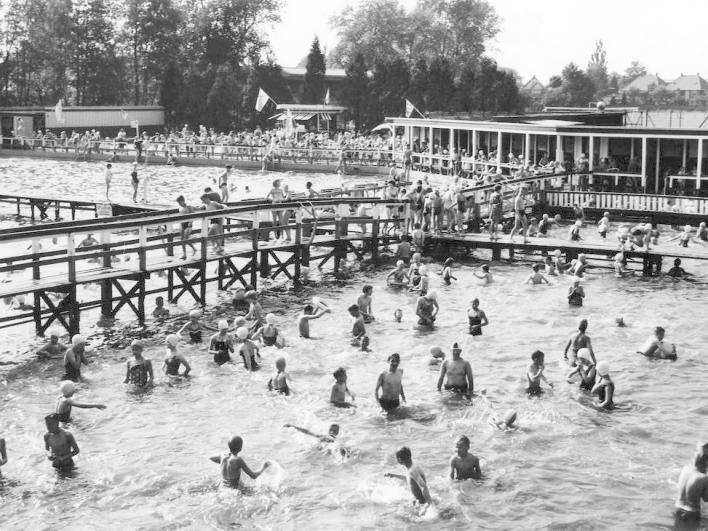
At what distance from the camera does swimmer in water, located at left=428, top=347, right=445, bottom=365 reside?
2105 cm

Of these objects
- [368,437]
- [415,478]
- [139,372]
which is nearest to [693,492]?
[415,478]

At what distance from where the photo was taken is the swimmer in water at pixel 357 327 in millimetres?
22922

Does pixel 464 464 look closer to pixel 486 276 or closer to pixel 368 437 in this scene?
pixel 368 437

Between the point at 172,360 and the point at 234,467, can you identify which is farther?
the point at 172,360

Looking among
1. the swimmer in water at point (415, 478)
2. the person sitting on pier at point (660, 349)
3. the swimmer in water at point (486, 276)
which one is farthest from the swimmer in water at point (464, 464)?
the swimmer in water at point (486, 276)

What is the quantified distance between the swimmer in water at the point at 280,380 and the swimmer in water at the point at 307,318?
3974 mm

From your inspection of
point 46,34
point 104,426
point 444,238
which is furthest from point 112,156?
point 104,426

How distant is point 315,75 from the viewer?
301ft

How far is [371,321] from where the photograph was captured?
2491cm

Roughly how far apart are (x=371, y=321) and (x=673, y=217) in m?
18.8

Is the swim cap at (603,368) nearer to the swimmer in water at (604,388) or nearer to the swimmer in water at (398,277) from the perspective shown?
the swimmer in water at (604,388)

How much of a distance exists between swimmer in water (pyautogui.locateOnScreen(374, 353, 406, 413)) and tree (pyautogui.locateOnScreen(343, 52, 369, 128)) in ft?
213

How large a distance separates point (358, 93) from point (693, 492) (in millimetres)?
69957

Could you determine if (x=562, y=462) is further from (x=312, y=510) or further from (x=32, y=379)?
(x=32, y=379)
